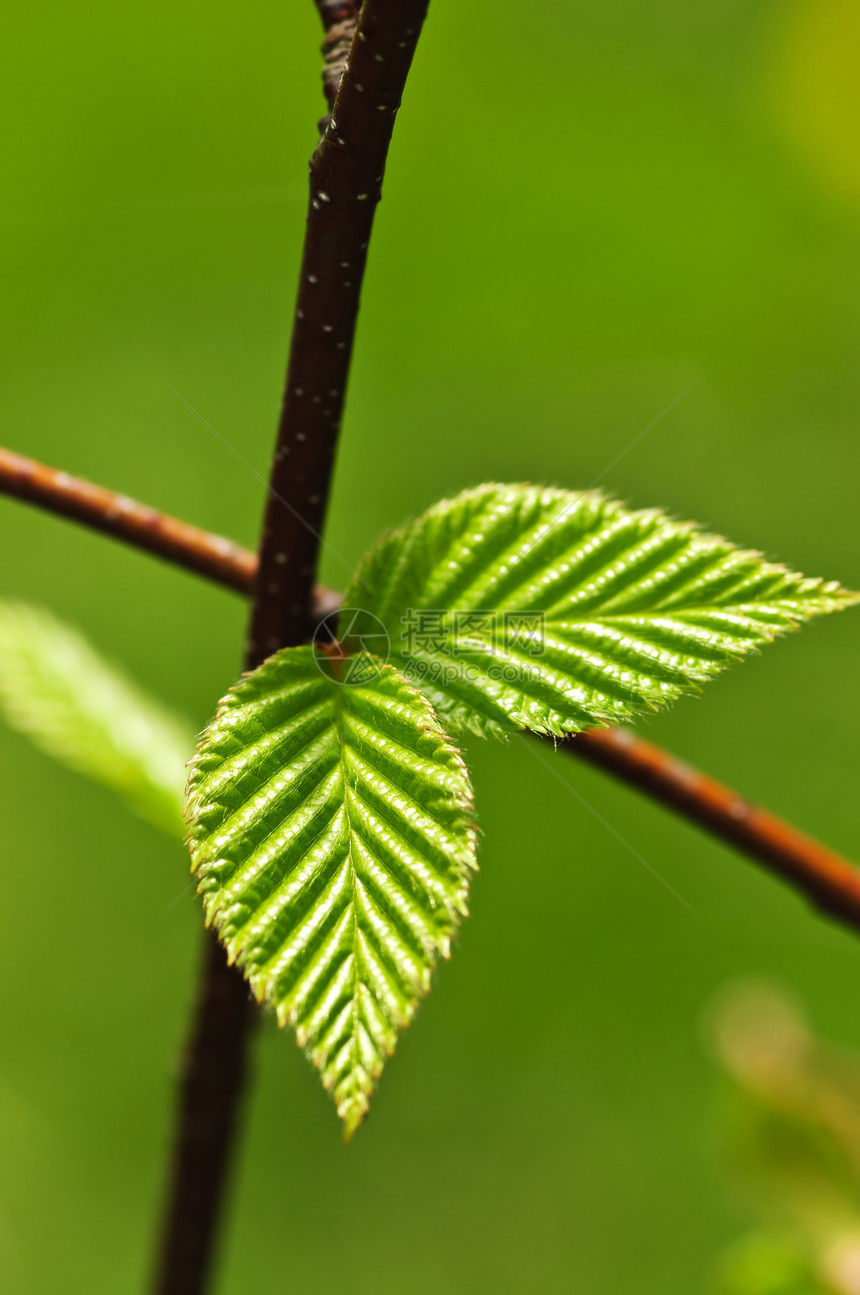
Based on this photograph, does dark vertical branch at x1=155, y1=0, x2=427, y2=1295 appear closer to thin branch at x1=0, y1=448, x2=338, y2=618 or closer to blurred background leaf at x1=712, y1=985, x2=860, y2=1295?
thin branch at x1=0, y1=448, x2=338, y2=618

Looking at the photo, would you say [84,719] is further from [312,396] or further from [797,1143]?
[797,1143]

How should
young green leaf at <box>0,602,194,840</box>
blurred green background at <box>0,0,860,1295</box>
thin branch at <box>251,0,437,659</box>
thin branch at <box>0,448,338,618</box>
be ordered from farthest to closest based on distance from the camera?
blurred green background at <box>0,0,860,1295</box> < young green leaf at <box>0,602,194,840</box> < thin branch at <box>0,448,338,618</box> < thin branch at <box>251,0,437,659</box>

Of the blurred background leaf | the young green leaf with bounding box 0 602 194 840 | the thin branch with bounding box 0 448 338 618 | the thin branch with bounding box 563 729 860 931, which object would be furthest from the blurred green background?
the thin branch with bounding box 0 448 338 618

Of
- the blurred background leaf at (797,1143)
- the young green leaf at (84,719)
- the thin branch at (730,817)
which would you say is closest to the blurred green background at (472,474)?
the blurred background leaf at (797,1143)

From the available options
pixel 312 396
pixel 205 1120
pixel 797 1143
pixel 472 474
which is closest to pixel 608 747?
pixel 312 396

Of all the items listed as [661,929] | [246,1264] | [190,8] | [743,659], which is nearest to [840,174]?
[190,8]
